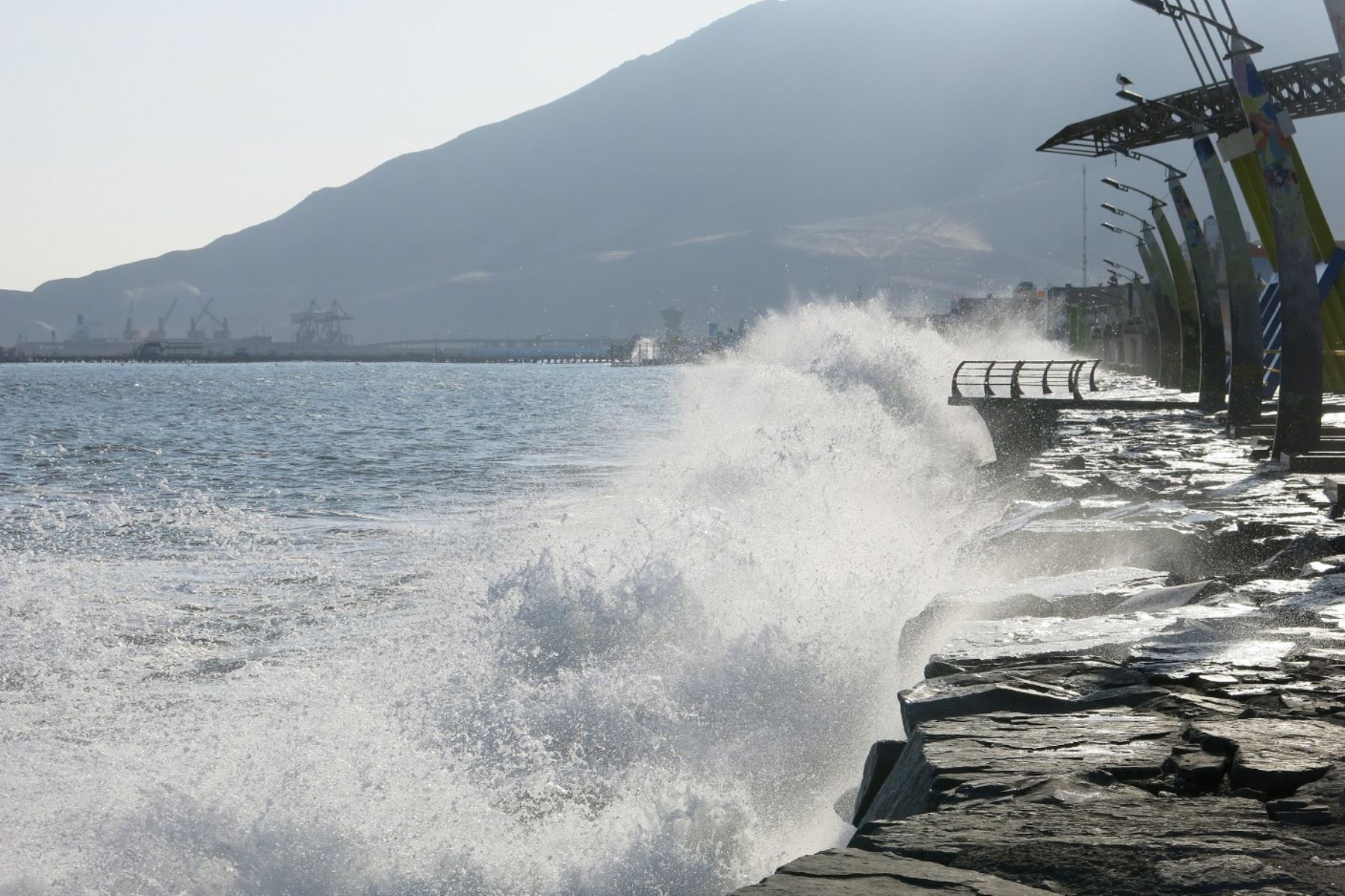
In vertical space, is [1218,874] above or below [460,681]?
above

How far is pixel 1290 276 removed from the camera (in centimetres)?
1273

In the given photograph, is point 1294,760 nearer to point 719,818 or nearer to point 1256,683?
point 1256,683

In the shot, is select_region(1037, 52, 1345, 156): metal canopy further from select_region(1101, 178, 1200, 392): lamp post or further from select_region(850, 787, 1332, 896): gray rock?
select_region(850, 787, 1332, 896): gray rock

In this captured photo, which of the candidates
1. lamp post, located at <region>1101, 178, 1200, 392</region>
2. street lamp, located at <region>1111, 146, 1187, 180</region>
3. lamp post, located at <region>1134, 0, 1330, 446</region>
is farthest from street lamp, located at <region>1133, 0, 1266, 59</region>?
lamp post, located at <region>1101, 178, 1200, 392</region>

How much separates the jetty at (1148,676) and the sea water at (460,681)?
0.74 meters

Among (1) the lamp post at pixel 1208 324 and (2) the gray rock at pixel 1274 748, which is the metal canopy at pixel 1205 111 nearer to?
(1) the lamp post at pixel 1208 324

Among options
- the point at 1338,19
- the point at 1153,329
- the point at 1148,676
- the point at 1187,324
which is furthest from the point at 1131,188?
the point at 1148,676

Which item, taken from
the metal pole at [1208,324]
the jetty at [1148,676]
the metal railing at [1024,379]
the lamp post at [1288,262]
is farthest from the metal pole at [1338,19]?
the metal railing at [1024,379]

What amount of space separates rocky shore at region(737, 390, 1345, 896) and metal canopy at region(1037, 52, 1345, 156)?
29.8ft

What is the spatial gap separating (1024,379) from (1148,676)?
26.5m

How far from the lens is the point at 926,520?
16.6 m

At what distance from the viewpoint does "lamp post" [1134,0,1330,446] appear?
1267 cm

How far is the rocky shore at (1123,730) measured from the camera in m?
3.67

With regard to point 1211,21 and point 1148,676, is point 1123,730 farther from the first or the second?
point 1211,21
